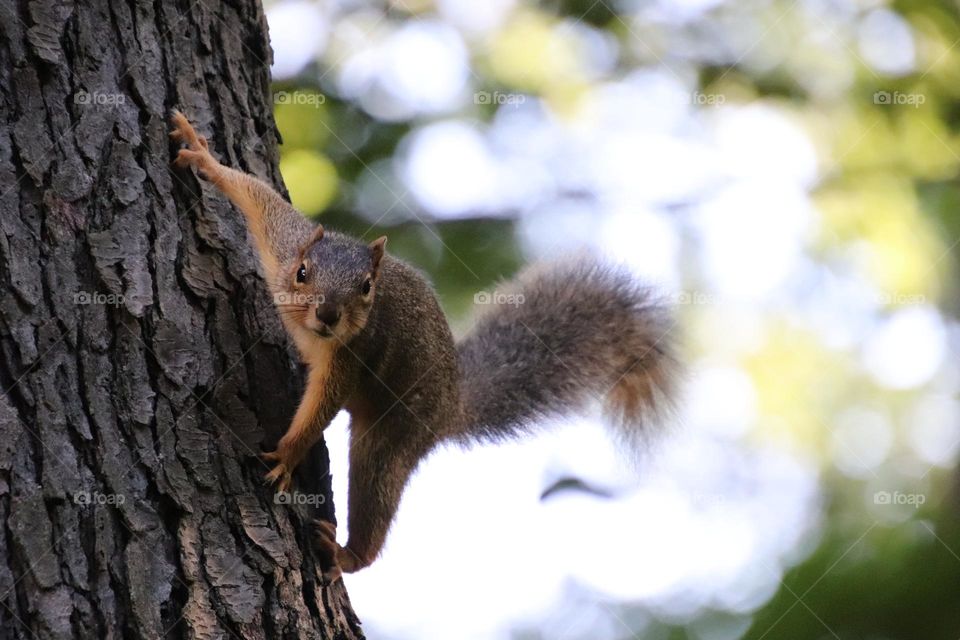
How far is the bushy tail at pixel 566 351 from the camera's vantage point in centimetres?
406

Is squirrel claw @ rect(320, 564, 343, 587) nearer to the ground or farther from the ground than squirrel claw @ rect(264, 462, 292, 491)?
nearer to the ground

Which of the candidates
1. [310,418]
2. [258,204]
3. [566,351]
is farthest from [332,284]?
[566,351]

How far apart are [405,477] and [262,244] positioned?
954 millimetres

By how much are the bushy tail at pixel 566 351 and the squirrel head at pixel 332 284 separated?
713mm

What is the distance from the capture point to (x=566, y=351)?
416 centimetres

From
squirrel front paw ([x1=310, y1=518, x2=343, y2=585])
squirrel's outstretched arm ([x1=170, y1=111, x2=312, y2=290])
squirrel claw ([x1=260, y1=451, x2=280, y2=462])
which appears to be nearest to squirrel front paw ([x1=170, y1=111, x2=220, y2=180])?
squirrel's outstretched arm ([x1=170, y1=111, x2=312, y2=290])

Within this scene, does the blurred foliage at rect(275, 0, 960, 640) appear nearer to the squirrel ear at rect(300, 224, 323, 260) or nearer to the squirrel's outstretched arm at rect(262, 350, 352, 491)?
the squirrel ear at rect(300, 224, 323, 260)

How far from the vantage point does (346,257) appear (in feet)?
11.3

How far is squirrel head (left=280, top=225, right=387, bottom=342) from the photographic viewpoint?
3.18 meters

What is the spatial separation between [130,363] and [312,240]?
1189 mm

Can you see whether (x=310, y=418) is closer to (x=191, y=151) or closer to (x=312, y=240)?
(x=191, y=151)

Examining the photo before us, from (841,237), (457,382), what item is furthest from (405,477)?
(841,237)

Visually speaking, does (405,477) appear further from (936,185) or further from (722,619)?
(936,185)

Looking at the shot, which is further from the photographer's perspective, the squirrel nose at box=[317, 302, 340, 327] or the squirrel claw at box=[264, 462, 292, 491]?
the squirrel nose at box=[317, 302, 340, 327]
